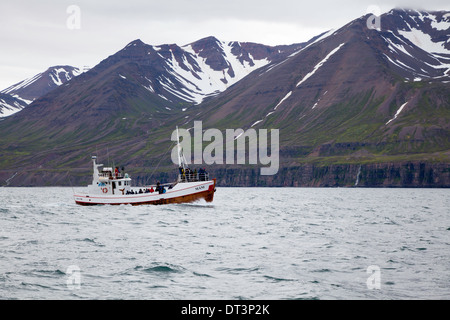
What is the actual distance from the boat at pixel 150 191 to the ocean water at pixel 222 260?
2659 cm

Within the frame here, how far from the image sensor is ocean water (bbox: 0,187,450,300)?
110 feet

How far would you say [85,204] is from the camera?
359 feet

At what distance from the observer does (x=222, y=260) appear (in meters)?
43.8

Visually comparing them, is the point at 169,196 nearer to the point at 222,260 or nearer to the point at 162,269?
the point at 222,260

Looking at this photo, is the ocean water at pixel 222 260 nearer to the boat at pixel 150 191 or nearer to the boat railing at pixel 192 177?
the boat at pixel 150 191

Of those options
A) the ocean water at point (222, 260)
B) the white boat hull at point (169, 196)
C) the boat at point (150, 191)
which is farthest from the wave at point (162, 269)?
the white boat hull at point (169, 196)

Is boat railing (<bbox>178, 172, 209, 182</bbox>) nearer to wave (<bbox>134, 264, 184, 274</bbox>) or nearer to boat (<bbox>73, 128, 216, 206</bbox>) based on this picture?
boat (<bbox>73, 128, 216, 206</bbox>)

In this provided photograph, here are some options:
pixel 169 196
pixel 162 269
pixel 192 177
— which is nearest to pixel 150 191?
pixel 169 196

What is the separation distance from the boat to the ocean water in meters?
26.6

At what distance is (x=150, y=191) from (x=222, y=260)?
63404 millimetres

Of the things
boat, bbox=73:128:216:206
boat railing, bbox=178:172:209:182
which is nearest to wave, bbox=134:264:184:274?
boat, bbox=73:128:216:206

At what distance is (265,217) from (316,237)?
27910mm
